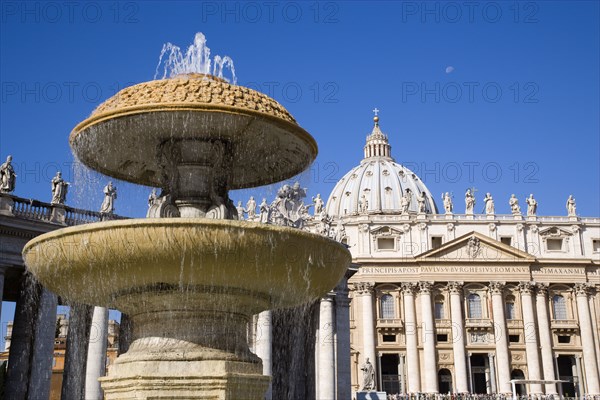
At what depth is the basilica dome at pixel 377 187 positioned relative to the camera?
108688 mm

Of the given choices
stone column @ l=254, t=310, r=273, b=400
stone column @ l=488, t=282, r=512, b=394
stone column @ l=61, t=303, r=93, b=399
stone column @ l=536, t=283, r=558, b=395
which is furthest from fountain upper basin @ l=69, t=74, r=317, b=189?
stone column @ l=536, t=283, r=558, b=395

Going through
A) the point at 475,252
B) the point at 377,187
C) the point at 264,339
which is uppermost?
the point at 377,187

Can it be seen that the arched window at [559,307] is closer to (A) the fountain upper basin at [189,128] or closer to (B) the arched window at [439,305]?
(B) the arched window at [439,305]

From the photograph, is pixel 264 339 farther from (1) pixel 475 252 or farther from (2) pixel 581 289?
(2) pixel 581 289

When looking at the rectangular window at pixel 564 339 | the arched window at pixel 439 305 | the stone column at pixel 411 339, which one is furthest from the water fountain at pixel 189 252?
the rectangular window at pixel 564 339

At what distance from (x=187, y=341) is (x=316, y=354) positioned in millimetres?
18848

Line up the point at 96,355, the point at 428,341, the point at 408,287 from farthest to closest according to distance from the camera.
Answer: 1. the point at 408,287
2. the point at 428,341
3. the point at 96,355

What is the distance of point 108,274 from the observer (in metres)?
8.59

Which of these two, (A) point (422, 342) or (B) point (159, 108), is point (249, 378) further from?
(A) point (422, 342)

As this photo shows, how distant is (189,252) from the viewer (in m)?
8.15

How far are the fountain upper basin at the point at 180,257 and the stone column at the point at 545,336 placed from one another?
6307cm

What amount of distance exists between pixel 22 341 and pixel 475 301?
185 feet

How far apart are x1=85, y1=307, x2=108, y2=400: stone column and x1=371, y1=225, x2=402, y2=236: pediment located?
5131 centimetres

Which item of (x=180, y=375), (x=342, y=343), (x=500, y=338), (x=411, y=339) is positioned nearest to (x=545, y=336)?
(x=500, y=338)
